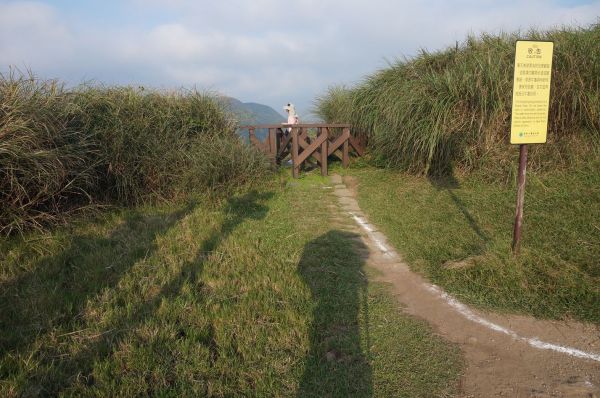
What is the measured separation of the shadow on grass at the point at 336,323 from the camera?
8.08ft

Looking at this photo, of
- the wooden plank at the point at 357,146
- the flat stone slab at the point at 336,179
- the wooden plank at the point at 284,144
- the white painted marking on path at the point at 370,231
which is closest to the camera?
the white painted marking on path at the point at 370,231

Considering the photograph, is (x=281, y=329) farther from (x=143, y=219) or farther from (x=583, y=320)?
(x=143, y=219)

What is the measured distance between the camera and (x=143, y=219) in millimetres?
5977

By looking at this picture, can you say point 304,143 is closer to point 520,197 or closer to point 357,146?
point 357,146

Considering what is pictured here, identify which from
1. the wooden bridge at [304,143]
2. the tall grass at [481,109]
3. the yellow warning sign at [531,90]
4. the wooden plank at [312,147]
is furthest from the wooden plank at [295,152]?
the yellow warning sign at [531,90]

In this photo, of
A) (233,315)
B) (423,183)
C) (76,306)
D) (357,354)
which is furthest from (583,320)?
(423,183)

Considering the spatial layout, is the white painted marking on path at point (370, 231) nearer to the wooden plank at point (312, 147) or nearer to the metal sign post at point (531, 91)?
the metal sign post at point (531, 91)

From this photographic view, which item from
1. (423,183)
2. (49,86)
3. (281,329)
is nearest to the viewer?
(281,329)

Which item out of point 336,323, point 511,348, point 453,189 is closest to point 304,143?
point 453,189

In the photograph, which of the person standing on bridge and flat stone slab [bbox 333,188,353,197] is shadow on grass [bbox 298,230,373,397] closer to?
flat stone slab [bbox 333,188,353,197]

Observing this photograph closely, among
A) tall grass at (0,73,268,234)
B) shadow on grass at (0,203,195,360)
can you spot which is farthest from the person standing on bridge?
shadow on grass at (0,203,195,360)

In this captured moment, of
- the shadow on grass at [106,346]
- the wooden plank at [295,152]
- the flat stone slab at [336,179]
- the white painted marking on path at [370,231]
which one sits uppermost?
the wooden plank at [295,152]

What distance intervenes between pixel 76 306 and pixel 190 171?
3946 millimetres

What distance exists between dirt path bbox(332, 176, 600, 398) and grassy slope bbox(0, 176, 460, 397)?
177 mm
